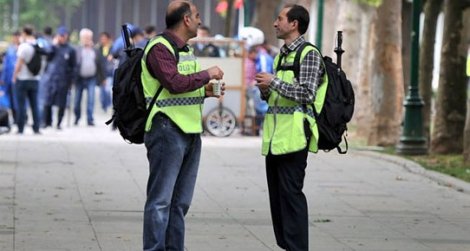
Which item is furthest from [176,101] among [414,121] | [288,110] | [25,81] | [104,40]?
[104,40]

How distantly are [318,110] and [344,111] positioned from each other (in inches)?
7.0

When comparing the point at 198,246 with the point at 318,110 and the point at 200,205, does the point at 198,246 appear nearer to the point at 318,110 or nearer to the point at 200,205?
the point at 318,110

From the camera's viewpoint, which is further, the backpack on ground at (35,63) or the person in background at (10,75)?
the person in background at (10,75)

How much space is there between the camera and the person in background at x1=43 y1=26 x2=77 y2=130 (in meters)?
28.2

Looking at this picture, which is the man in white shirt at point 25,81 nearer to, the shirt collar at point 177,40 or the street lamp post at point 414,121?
the street lamp post at point 414,121

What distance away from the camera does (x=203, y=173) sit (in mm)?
A: 17969

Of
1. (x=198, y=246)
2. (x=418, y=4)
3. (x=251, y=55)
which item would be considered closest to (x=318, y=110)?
(x=198, y=246)

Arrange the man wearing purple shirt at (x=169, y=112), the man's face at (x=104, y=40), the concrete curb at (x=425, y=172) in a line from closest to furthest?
the man wearing purple shirt at (x=169, y=112), the concrete curb at (x=425, y=172), the man's face at (x=104, y=40)

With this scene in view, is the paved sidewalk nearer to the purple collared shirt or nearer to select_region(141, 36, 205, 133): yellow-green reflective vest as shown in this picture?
select_region(141, 36, 205, 133): yellow-green reflective vest

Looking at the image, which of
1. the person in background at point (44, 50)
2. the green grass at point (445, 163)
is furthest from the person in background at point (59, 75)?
the green grass at point (445, 163)

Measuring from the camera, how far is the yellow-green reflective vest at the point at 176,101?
30.0 feet

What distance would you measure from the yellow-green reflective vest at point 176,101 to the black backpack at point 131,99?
30 mm

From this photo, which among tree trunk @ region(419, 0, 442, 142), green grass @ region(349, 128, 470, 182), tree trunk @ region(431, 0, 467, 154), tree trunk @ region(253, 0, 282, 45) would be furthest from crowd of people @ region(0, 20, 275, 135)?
tree trunk @ region(253, 0, 282, 45)

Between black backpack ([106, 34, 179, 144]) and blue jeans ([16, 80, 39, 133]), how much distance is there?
1622cm
